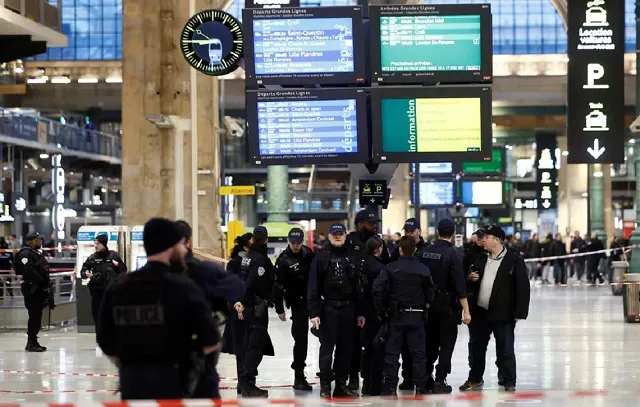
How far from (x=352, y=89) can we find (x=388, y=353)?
461 cm

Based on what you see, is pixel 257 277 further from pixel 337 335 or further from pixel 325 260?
pixel 337 335

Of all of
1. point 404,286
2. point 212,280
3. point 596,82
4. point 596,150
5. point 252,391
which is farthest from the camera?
point 596,82

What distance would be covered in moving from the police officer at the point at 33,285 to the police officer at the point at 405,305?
8160 millimetres

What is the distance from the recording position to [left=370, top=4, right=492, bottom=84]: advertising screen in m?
16.6

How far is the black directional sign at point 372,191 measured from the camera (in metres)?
17.3

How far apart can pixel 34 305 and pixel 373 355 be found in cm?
793

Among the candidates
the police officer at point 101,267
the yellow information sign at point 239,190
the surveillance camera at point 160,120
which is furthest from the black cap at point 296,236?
the yellow information sign at point 239,190

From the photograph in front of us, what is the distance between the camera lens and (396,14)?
1664 centimetres

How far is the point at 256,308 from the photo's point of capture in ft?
44.2

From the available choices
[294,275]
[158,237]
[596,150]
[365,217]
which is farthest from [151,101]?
[158,237]

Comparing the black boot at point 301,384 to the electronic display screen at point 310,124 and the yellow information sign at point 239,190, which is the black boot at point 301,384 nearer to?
the electronic display screen at point 310,124

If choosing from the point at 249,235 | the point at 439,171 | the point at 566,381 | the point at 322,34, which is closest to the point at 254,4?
the point at 322,34

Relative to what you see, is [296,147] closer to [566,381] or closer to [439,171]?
[566,381]

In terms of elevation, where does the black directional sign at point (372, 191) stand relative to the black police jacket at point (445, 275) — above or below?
above
